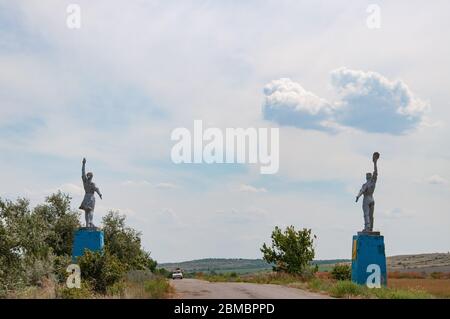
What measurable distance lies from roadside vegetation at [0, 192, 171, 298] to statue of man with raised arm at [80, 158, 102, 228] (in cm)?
203

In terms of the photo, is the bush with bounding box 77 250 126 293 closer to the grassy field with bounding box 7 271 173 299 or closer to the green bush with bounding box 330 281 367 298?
the grassy field with bounding box 7 271 173 299

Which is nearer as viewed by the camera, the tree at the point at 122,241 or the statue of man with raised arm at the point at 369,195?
the statue of man with raised arm at the point at 369,195

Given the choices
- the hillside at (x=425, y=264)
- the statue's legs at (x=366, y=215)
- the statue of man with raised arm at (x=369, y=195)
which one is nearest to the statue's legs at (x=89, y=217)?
the statue of man with raised arm at (x=369, y=195)

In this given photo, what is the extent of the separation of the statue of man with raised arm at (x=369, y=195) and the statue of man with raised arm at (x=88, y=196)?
1186 centimetres

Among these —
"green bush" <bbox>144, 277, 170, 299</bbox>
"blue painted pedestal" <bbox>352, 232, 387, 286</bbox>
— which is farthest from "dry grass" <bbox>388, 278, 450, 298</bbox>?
"green bush" <bbox>144, 277, 170, 299</bbox>

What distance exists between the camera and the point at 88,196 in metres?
26.2

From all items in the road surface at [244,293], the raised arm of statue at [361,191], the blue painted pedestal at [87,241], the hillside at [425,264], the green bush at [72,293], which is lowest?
Result: the hillside at [425,264]

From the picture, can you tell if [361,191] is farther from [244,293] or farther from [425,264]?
[425,264]

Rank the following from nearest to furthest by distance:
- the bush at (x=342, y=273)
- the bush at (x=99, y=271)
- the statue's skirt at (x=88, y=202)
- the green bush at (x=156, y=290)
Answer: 1. the green bush at (x=156, y=290)
2. the bush at (x=99, y=271)
3. the statue's skirt at (x=88, y=202)
4. the bush at (x=342, y=273)

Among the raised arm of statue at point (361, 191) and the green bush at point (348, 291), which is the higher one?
the raised arm of statue at point (361, 191)

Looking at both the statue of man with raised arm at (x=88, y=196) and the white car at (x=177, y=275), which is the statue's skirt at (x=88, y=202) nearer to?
the statue of man with raised arm at (x=88, y=196)

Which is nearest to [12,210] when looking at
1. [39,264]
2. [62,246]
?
[62,246]

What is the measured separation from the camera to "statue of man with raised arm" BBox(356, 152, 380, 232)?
82.2 ft

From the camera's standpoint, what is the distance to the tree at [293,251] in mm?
39331
